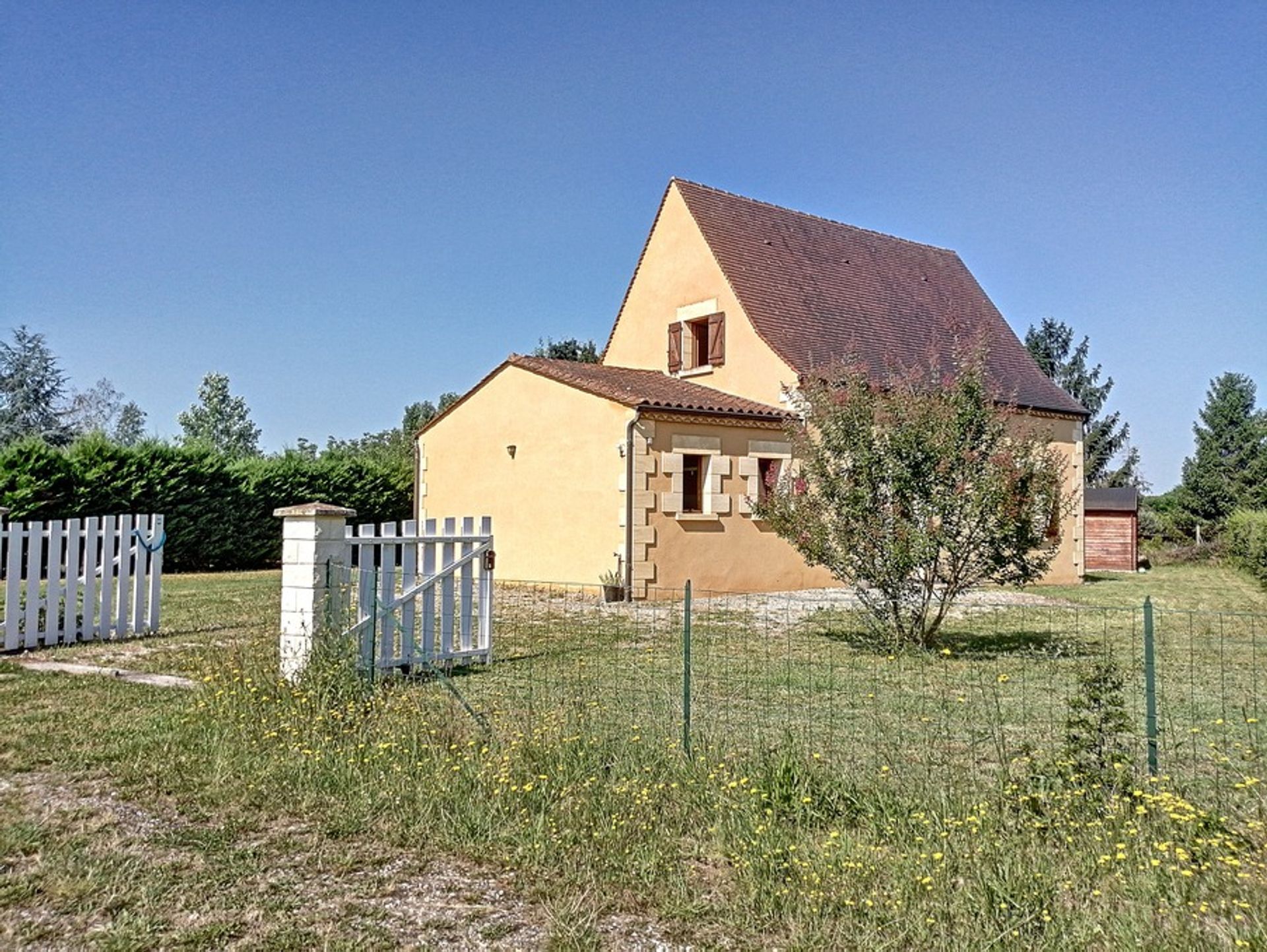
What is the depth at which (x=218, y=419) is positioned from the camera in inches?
2788

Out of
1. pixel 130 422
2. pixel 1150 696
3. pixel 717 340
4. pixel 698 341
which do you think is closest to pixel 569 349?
pixel 698 341

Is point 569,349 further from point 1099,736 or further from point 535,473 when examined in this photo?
point 1099,736

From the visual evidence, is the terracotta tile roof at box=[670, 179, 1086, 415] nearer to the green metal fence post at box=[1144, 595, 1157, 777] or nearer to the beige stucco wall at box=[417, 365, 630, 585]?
the beige stucco wall at box=[417, 365, 630, 585]

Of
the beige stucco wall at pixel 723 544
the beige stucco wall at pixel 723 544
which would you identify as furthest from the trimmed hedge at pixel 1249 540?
the beige stucco wall at pixel 723 544

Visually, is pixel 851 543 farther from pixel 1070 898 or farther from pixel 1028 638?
pixel 1070 898

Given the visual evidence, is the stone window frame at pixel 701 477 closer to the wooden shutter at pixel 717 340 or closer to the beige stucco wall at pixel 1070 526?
the wooden shutter at pixel 717 340

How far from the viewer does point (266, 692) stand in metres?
6.48

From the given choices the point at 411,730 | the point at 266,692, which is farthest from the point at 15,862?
the point at 266,692

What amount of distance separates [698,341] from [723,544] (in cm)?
596

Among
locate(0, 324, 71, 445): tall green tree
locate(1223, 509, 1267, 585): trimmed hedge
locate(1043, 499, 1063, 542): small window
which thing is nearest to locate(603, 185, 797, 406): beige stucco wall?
locate(1043, 499, 1063, 542): small window

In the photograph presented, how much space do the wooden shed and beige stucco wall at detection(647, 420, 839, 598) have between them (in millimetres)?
16409

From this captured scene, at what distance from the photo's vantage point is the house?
54.3 ft

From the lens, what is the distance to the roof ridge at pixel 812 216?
22234mm

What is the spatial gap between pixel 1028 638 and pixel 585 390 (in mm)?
8674
